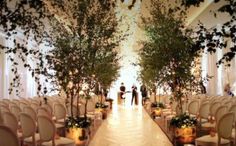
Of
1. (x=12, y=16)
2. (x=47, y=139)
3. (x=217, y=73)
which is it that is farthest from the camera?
(x=217, y=73)

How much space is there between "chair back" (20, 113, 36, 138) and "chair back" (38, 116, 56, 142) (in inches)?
6.6

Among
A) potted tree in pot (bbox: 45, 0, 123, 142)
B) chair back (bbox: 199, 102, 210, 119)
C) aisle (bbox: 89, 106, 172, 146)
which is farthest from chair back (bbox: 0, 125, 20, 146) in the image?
chair back (bbox: 199, 102, 210, 119)

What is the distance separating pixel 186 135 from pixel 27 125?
3817 mm

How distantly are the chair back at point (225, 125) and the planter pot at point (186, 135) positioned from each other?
2340 millimetres

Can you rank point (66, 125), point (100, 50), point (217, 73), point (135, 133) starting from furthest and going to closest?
point (217, 73) < point (135, 133) < point (100, 50) < point (66, 125)

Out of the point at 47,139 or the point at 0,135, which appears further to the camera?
the point at 47,139

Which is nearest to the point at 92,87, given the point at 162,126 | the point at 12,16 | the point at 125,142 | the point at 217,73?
the point at 125,142

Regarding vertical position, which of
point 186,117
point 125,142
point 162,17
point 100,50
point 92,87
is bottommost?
point 125,142

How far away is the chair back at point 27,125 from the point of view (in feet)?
21.9

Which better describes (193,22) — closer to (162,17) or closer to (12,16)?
(162,17)

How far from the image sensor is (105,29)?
9.18 meters

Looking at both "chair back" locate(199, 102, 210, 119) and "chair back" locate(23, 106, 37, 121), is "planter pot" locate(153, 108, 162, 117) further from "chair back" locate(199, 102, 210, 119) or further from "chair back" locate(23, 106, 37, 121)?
"chair back" locate(23, 106, 37, 121)

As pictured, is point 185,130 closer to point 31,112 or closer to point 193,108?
point 193,108

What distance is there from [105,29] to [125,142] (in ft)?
8.98
